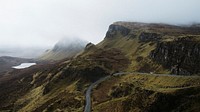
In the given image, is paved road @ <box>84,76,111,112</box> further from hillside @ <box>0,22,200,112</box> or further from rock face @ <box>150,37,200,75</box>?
rock face @ <box>150,37,200,75</box>

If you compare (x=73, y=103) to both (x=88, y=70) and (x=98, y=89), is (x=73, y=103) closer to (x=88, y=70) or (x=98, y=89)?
(x=98, y=89)

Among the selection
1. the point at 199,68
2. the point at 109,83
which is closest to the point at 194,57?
the point at 199,68

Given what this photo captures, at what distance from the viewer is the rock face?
14525cm

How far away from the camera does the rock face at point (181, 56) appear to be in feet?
477

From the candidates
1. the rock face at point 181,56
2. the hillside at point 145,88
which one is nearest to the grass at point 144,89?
the hillside at point 145,88

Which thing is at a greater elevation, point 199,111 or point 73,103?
point 199,111

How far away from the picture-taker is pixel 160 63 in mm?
179750

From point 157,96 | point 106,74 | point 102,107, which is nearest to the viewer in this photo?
point 157,96

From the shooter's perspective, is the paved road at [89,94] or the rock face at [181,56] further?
the rock face at [181,56]

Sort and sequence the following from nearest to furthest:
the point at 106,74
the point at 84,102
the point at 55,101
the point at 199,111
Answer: the point at 199,111, the point at 84,102, the point at 55,101, the point at 106,74

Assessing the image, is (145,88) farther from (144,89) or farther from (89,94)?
(89,94)

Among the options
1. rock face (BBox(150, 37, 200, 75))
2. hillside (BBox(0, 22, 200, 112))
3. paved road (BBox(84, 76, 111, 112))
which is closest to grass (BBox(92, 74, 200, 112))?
hillside (BBox(0, 22, 200, 112))

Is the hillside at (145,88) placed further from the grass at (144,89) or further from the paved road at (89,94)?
the paved road at (89,94)

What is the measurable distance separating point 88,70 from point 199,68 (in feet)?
246
